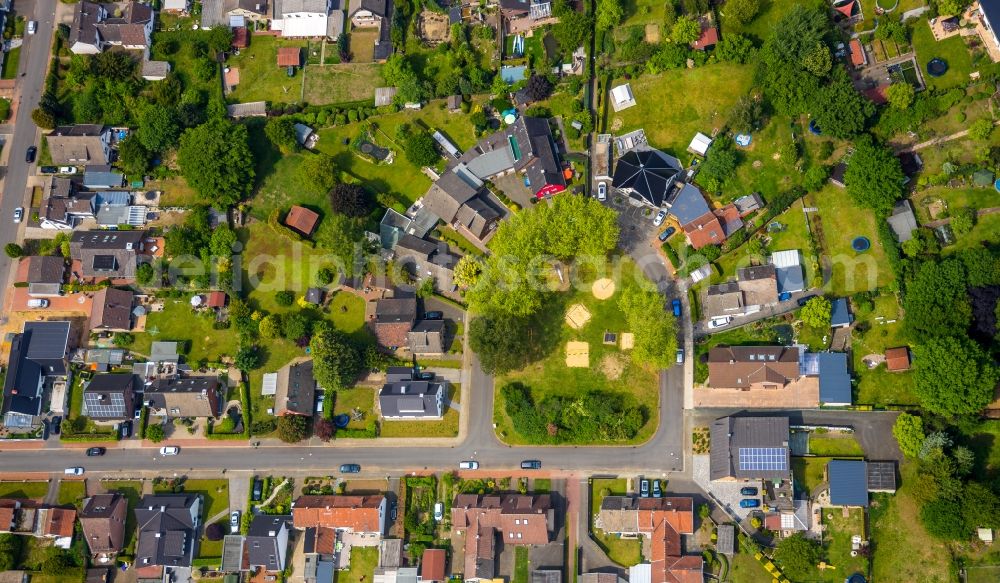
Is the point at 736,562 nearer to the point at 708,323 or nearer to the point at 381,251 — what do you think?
the point at 708,323

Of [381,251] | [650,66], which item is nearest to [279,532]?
[381,251]

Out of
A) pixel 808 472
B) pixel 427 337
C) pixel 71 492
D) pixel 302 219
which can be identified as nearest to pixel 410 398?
pixel 427 337

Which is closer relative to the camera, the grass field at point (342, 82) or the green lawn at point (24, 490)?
the green lawn at point (24, 490)

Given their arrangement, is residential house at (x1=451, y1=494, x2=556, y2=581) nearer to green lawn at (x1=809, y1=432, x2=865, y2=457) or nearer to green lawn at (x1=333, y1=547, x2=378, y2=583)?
green lawn at (x1=333, y1=547, x2=378, y2=583)

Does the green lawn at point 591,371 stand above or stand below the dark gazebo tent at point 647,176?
below

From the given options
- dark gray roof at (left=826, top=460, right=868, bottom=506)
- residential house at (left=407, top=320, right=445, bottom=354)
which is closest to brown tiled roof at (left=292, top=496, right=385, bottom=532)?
residential house at (left=407, top=320, right=445, bottom=354)

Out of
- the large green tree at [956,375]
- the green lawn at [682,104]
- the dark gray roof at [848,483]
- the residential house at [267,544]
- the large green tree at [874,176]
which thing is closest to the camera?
the large green tree at [956,375]

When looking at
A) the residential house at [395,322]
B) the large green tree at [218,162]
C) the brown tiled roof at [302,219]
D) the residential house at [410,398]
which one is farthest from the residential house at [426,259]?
the large green tree at [218,162]

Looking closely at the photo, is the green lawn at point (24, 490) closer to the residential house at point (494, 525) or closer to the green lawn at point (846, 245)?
the residential house at point (494, 525)
